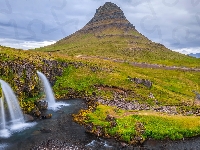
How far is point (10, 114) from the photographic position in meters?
51.4

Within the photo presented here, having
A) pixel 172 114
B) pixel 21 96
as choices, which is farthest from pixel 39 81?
pixel 172 114

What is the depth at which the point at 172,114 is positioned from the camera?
197 feet

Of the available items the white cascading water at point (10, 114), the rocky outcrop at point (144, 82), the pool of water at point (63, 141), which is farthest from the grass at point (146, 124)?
the rocky outcrop at point (144, 82)

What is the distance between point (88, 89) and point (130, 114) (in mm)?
26239

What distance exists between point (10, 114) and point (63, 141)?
51.9 feet

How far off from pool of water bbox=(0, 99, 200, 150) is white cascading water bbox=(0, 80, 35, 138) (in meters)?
2.55

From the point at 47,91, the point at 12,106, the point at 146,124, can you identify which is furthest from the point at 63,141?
the point at 47,91

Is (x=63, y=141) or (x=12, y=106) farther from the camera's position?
(x=12, y=106)

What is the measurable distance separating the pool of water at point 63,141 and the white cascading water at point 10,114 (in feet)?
8.35

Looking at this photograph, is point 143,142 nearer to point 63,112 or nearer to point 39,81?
point 63,112

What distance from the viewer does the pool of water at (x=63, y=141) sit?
4069 cm

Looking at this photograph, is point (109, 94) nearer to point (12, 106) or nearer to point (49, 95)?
point (49, 95)

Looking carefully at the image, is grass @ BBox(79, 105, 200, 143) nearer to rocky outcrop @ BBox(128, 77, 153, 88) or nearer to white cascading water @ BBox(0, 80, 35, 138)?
white cascading water @ BBox(0, 80, 35, 138)

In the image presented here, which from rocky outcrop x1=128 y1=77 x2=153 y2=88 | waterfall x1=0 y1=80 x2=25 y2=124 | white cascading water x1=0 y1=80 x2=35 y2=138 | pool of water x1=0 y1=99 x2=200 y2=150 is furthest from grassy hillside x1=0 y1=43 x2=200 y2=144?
white cascading water x1=0 y1=80 x2=35 y2=138
